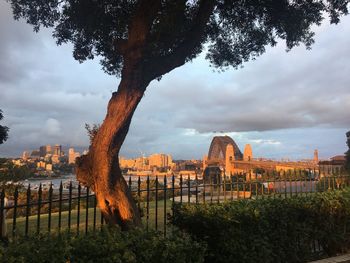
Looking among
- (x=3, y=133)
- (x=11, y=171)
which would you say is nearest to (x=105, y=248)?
(x=3, y=133)

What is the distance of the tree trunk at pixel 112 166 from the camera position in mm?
5660

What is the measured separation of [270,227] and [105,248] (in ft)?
10.2

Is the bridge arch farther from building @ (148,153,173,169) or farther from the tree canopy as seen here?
the tree canopy

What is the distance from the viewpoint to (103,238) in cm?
381

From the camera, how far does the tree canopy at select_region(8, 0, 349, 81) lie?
6.57 meters

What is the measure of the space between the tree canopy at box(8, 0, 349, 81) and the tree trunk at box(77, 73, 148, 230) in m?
0.88

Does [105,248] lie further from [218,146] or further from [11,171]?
[218,146]

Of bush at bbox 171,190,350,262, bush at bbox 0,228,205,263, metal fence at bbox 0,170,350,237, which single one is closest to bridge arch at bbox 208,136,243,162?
metal fence at bbox 0,170,350,237

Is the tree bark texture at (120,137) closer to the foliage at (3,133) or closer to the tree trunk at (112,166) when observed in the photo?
the tree trunk at (112,166)

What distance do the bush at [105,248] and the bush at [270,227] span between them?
2.92 feet

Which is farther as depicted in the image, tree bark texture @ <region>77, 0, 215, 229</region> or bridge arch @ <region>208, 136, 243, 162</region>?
bridge arch @ <region>208, 136, 243, 162</region>

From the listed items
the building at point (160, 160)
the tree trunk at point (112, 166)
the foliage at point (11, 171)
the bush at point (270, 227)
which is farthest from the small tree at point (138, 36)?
the building at point (160, 160)

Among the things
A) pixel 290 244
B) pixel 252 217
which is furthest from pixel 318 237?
pixel 252 217

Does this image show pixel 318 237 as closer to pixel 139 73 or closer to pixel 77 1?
pixel 139 73
